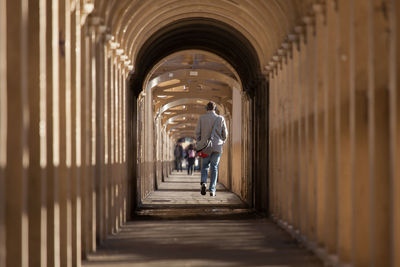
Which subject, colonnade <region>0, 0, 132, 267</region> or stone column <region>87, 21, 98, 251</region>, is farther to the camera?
stone column <region>87, 21, 98, 251</region>

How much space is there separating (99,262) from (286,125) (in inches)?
164

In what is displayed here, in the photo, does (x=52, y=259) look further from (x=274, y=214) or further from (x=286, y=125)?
(x=274, y=214)

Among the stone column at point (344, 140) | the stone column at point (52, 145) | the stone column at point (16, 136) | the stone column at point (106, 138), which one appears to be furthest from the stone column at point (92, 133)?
the stone column at point (16, 136)

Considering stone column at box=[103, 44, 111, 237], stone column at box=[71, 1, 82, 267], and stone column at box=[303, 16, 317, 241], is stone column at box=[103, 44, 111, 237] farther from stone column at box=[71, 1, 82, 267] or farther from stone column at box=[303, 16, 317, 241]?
stone column at box=[303, 16, 317, 241]

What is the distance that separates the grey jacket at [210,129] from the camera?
15.3 metres

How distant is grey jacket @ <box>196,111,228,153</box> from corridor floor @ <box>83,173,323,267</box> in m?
3.15

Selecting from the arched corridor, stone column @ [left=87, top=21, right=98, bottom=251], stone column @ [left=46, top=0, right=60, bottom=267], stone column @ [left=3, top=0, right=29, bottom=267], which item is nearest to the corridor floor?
the arched corridor

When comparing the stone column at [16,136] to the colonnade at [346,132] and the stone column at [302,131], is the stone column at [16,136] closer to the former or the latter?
the colonnade at [346,132]

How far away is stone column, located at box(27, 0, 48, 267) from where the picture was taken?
4621 mm

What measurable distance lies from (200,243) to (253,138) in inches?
247

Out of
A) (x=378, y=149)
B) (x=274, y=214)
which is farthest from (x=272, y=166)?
(x=378, y=149)

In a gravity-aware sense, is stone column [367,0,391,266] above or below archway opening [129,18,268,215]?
below

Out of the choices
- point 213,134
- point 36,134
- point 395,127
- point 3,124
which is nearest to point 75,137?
point 36,134

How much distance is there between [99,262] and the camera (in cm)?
650
